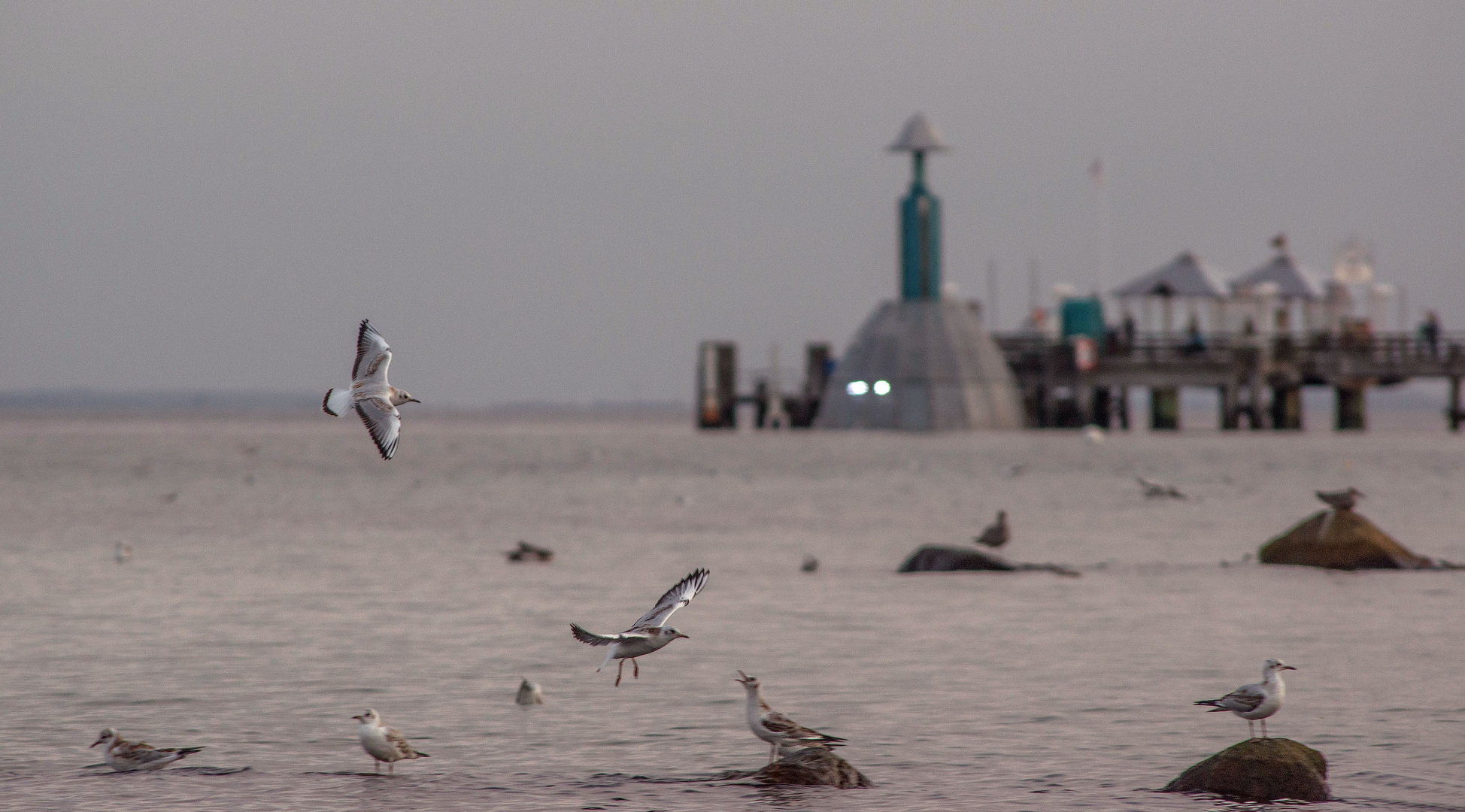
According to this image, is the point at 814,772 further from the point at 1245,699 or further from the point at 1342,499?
the point at 1342,499

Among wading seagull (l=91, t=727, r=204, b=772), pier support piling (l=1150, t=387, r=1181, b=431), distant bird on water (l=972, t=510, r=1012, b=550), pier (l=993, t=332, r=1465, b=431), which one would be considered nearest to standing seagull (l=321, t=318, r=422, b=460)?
wading seagull (l=91, t=727, r=204, b=772)

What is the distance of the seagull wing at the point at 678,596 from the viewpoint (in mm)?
8188

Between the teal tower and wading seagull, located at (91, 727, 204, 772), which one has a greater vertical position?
the teal tower

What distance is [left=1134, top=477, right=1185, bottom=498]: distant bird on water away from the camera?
107ft

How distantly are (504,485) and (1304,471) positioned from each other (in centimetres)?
1887

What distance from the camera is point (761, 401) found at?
71.1m

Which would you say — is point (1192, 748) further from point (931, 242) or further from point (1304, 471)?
point (931, 242)

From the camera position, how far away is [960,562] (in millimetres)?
19484

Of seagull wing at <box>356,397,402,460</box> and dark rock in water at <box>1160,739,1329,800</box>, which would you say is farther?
dark rock in water at <box>1160,739,1329,800</box>

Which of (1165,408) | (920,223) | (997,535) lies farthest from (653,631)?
(1165,408)

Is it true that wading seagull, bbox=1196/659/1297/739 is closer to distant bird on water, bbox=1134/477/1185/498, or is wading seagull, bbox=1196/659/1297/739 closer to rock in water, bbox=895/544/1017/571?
rock in water, bbox=895/544/1017/571

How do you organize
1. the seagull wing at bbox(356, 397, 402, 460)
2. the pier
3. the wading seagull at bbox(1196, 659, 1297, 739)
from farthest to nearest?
1. the pier
2. the wading seagull at bbox(1196, 659, 1297, 739)
3. the seagull wing at bbox(356, 397, 402, 460)

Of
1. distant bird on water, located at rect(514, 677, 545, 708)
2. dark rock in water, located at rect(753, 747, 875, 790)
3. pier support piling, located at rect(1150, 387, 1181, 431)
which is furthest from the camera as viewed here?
pier support piling, located at rect(1150, 387, 1181, 431)

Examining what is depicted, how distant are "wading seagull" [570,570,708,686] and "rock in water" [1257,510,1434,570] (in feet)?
39.6
